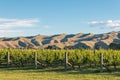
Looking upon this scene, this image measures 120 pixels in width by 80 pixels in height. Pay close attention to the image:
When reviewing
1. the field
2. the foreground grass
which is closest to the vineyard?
the field

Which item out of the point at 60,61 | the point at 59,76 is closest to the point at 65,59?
the point at 60,61

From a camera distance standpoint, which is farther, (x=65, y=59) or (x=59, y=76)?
(x=65, y=59)

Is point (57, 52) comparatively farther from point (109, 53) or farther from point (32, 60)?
point (109, 53)

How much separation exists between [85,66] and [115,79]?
47.5 feet

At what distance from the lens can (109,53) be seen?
38.1 metres

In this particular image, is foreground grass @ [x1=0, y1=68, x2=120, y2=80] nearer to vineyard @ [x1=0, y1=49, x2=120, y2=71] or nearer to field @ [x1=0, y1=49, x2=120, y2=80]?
field @ [x1=0, y1=49, x2=120, y2=80]

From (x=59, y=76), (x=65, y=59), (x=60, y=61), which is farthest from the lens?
(x=60, y=61)

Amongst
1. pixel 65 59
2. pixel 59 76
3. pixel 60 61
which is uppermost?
pixel 65 59

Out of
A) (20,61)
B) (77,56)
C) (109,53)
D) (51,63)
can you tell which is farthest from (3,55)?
(109,53)

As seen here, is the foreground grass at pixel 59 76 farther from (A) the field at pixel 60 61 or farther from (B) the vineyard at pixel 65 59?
(B) the vineyard at pixel 65 59

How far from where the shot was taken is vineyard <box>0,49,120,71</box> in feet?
123

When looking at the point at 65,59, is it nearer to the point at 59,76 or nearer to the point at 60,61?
the point at 60,61

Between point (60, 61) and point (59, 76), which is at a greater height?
point (60, 61)

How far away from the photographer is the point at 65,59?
121ft
